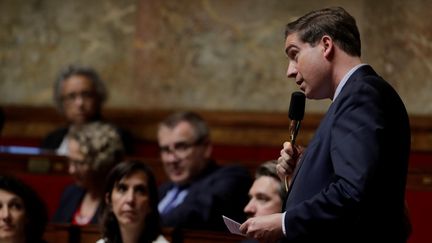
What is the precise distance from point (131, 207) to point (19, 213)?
1.36ft

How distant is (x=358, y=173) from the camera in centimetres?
186

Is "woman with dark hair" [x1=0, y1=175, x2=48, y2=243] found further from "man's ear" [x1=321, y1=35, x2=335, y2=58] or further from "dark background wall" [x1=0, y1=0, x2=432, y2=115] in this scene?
"dark background wall" [x1=0, y1=0, x2=432, y2=115]

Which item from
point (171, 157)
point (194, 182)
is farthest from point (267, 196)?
point (171, 157)

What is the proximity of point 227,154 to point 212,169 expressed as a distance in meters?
0.84

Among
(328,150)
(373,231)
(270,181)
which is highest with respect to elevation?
(328,150)

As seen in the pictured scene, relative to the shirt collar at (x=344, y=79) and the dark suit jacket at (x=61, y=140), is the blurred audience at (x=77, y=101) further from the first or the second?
the shirt collar at (x=344, y=79)

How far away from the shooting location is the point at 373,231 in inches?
75.1

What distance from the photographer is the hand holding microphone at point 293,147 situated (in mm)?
2148

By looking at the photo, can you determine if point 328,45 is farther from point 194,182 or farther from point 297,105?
point 194,182

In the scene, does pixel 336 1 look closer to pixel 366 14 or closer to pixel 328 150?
pixel 366 14

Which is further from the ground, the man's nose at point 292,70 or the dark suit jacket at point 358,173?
the man's nose at point 292,70

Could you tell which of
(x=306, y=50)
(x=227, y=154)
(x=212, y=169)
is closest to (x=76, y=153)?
(x=212, y=169)

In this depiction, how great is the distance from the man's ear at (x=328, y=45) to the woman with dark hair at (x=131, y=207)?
4.21 ft

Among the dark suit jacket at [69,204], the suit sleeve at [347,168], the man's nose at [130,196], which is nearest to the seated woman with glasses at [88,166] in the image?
the dark suit jacket at [69,204]
